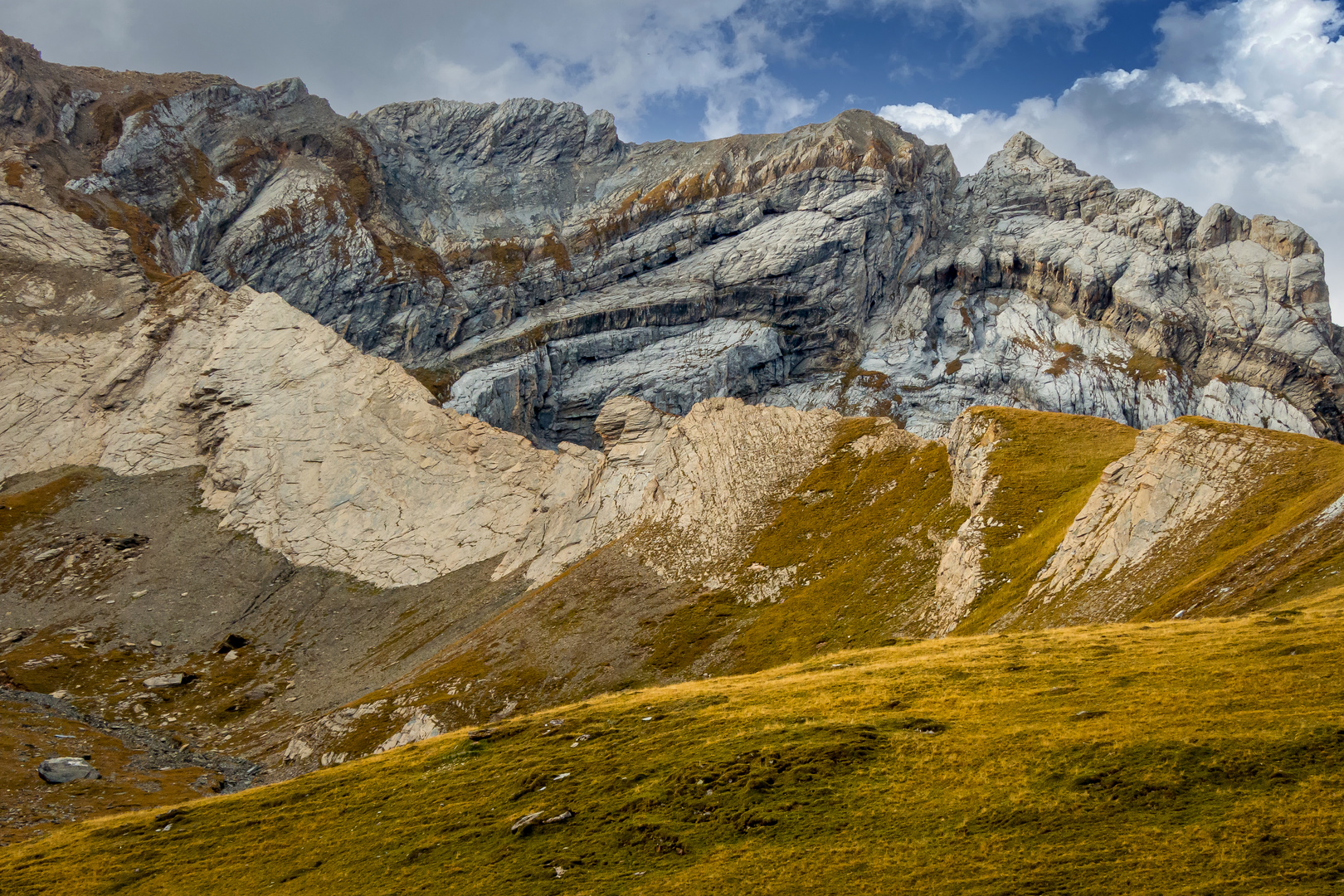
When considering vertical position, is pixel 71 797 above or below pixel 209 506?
below

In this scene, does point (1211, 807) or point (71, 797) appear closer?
point (1211, 807)

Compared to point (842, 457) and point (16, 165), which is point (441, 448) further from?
point (16, 165)

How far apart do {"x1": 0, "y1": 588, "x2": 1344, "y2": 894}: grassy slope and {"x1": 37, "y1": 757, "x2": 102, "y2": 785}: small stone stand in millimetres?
22583

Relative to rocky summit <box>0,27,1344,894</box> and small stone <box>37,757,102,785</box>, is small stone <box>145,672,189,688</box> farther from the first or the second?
small stone <box>37,757,102,785</box>

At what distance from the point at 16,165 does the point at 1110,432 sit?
Answer: 22884 centimetres

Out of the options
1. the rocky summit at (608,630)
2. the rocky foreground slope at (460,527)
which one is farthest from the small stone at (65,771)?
the rocky foreground slope at (460,527)

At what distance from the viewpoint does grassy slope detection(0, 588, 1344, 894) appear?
73.3 feet

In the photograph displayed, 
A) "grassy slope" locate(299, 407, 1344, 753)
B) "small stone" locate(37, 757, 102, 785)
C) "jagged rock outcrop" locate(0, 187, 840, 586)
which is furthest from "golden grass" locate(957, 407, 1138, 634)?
"small stone" locate(37, 757, 102, 785)

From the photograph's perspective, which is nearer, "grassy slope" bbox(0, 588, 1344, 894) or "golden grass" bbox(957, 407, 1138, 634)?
"grassy slope" bbox(0, 588, 1344, 894)

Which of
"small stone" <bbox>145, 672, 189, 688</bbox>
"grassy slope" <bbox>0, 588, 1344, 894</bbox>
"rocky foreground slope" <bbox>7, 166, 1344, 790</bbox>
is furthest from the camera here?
"small stone" <bbox>145, 672, 189, 688</bbox>

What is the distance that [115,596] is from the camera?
119 meters

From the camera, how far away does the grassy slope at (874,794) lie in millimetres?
22344

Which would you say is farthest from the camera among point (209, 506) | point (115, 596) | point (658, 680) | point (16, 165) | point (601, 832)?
point (16, 165)

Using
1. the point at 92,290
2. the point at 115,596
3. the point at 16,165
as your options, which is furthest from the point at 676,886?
the point at 16,165
